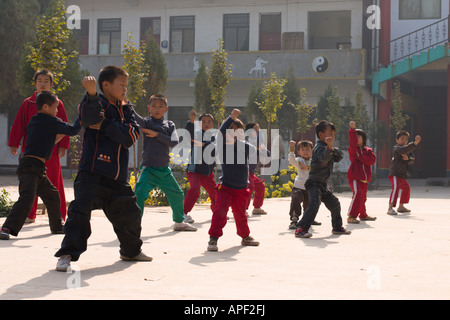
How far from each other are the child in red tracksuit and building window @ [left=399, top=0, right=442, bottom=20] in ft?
64.0

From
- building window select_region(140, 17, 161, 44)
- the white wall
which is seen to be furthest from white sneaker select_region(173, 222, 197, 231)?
building window select_region(140, 17, 161, 44)

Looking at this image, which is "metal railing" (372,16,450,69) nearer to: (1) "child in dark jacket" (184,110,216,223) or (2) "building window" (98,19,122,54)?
(2) "building window" (98,19,122,54)

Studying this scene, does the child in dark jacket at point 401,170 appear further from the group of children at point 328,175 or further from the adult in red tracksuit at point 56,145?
the adult in red tracksuit at point 56,145

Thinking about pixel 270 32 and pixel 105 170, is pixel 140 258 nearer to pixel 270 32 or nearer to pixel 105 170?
pixel 105 170

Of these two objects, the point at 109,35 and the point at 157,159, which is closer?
the point at 157,159

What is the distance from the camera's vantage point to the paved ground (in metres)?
4.29

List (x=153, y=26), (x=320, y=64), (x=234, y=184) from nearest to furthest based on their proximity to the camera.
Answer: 1. (x=234, y=184)
2. (x=320, y=64)
3. (x=153, y=26)

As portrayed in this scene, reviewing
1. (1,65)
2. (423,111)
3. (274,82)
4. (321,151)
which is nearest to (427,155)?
(423,111)

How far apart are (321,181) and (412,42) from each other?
2116 centimetres

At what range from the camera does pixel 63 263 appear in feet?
16.5

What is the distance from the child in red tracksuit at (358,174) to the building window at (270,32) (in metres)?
19.8

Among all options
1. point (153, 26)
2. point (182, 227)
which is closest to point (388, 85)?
point (153, 26)

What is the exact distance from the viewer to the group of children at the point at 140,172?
5.14 m

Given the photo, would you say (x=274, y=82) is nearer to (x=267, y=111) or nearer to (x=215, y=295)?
(x=267, y=111)
